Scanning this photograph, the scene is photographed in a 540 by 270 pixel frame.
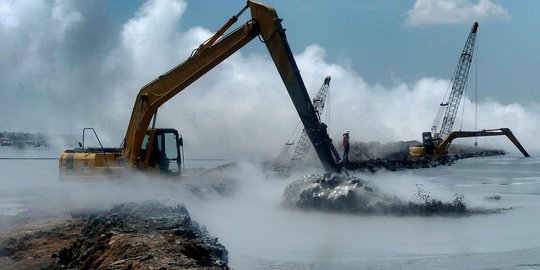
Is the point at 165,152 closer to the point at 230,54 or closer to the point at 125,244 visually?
the point at 230,54

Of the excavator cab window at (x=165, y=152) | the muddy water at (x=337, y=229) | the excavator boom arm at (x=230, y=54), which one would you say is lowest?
the muddy water at (x=337, y=229)

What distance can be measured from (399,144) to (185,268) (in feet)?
319

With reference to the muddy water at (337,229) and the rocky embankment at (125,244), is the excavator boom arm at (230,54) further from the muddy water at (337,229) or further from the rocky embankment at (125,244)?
the rocky embankment at (125,244)

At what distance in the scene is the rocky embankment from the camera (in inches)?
405

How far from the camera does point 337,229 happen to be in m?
19.1

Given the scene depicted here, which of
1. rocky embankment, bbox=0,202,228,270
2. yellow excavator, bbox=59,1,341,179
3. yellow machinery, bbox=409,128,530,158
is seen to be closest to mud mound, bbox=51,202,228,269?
rocky embankment, bbox=0,202,228,270

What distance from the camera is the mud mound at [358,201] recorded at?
2217 centimetres

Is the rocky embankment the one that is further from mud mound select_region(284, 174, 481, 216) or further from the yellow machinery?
the yellow machinery

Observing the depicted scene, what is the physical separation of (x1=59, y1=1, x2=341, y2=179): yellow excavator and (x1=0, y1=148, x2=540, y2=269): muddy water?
3.10ft

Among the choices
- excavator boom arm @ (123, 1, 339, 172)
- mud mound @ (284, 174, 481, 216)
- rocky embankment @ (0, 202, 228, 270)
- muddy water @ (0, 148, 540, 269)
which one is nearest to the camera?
rocky embankment @ (0, 202, 228, 270)

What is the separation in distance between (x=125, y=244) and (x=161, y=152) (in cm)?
1206

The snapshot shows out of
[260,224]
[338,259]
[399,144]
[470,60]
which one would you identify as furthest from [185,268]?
[399,144]

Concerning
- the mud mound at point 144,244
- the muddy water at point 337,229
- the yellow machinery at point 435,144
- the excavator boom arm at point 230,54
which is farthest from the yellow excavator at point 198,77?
the yellow machinery at point 435,144

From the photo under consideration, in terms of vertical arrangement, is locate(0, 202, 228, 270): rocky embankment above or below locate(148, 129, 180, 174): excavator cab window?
below
